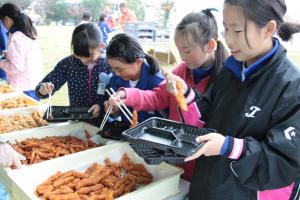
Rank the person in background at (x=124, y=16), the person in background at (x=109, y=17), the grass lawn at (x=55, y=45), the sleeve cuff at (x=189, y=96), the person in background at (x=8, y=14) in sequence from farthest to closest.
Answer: the person in background at (x=124, y=16) → the person in background at (x=109, y=17) → the grass lawn at (x=55, y=45) → the person in background at (x=8, y=14) → the sleeve cuff at (x=189, y=96)

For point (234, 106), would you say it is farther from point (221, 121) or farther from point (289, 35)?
point (289, 35)

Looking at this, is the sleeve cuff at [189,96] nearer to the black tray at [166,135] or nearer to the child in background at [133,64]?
the black tray at [166,135]

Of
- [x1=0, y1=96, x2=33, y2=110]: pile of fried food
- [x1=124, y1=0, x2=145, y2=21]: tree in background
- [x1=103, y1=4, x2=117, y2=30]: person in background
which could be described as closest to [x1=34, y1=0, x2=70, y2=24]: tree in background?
[x1=103, y1=4, x2=117, y2=30]: person in background

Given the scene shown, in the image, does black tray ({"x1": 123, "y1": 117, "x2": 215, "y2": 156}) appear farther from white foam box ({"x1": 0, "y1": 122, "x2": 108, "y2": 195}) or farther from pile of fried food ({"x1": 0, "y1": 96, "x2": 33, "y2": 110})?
pile of fried food ({"x1": 0, "y1": 96, "x2": 33, "y2": 110})

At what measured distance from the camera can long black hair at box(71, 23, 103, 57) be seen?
6.02ft

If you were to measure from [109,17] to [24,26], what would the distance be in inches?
258

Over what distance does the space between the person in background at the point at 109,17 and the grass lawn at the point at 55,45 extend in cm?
109

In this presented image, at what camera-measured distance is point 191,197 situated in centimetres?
115

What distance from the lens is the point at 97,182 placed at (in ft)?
3.95

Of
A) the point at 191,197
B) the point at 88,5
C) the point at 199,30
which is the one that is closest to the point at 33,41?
the point at 199,30

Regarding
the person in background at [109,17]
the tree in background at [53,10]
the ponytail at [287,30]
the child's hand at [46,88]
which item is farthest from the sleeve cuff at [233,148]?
the person in background at [109,17]

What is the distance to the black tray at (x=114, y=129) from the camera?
4.99 ft

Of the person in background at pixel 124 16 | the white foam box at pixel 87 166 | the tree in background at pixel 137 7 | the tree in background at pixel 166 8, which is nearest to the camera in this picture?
the white foam box at pixel 87 166

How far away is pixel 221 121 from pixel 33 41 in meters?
2.49
